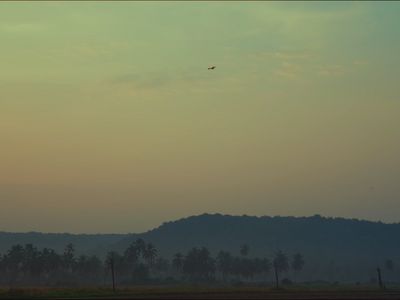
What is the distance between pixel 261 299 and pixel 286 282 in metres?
117

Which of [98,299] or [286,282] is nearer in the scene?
[98,299]

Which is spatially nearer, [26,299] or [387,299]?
[387,299]

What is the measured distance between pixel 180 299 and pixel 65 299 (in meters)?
15.1

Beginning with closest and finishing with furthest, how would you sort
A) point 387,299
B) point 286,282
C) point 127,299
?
point 387,299 < point 127,299 < point 286,282

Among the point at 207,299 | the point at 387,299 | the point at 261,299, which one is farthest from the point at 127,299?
the point at 387,299

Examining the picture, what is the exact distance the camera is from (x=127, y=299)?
242 feet

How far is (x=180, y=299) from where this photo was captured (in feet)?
229

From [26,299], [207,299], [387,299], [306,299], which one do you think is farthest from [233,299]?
[26,299]

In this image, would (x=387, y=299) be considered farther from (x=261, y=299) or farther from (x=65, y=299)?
(x=65, y=299)

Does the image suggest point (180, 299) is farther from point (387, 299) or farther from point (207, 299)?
point (387, 299)

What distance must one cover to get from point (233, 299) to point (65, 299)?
19.7 metres

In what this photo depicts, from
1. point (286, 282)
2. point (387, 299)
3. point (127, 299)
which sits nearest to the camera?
point (387, 299)

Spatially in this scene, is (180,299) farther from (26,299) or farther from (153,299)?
(26,299)

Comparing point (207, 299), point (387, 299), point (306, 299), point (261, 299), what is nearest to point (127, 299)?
point (207, 299)
